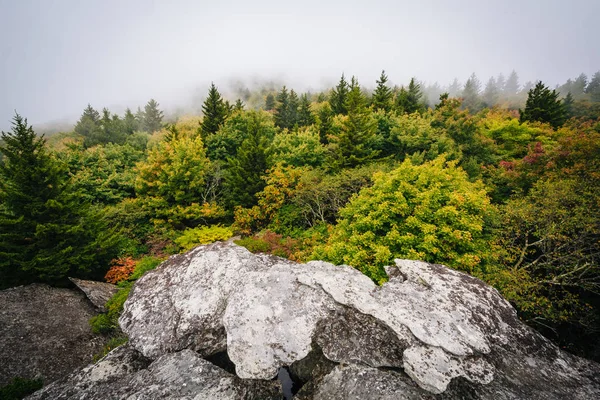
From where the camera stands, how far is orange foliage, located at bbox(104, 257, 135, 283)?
13.9m

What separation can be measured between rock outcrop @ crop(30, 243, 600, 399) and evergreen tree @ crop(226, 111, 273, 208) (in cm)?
1287

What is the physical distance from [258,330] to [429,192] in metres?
8.75

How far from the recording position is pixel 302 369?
6465 millimetres

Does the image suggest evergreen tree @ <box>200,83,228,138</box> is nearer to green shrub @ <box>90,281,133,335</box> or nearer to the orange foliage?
the orange foliage

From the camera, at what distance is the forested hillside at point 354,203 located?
9.83m

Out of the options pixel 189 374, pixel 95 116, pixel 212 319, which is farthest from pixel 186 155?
pixel 95 116

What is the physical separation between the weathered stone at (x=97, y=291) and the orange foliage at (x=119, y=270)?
139 cm

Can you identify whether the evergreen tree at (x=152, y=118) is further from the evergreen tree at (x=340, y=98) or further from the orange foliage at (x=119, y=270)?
the orange foliage at (x=119, y=270)

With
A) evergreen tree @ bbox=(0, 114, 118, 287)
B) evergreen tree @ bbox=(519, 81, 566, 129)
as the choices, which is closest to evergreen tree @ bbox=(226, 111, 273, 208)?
evergreen tree @ bbox=(0, 114, 118, 287)

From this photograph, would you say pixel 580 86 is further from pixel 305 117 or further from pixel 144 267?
pixel 144 267

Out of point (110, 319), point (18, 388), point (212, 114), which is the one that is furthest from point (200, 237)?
point (212, 114)

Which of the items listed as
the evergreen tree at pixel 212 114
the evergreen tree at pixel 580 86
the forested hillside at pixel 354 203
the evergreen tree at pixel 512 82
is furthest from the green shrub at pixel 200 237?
the evergreen tree at pixel 512 82

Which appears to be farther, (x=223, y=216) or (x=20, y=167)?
(x=223, y=216)

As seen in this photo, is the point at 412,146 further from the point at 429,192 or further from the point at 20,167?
the point at 20,167
